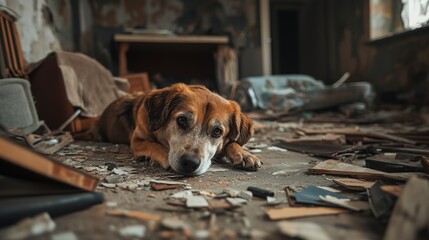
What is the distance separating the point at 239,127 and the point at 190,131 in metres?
0.52

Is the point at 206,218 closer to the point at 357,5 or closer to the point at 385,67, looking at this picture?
the point at 385,67

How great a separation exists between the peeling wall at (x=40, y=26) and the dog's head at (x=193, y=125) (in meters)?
2.25

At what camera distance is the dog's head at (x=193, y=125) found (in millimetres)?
2105

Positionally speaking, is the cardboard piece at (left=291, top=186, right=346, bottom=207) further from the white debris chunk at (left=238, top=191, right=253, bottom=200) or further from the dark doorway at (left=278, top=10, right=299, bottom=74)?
the dark doorway at (left=278, top=10, right=299, bottom=74)

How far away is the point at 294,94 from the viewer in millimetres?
7121

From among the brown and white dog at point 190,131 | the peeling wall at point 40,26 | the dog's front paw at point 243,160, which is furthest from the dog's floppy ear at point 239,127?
the peeling wall at point 40,26

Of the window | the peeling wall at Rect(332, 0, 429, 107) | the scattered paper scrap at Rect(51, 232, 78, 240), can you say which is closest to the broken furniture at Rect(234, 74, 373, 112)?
the peeling wall at Rect(332, 0, 429, 107)

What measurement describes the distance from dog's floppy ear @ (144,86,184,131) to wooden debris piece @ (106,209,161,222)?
1.04 m

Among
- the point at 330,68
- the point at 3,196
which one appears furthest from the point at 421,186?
the point at 330,68

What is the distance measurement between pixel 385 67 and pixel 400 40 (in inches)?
32.7

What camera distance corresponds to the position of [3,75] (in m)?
3.27

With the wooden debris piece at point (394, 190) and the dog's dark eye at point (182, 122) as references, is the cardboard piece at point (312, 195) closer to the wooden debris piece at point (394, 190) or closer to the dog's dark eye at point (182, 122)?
the wooden debris piece at point (394, 190)

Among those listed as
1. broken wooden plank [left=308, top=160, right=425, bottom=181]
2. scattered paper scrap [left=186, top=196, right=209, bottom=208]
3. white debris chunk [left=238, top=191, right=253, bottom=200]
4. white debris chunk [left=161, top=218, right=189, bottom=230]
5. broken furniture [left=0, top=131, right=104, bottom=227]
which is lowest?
broken wooden plank [left=308, top=160, right=425, bottom=181]

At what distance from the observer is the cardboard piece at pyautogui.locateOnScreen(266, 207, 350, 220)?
1447 millimetres
